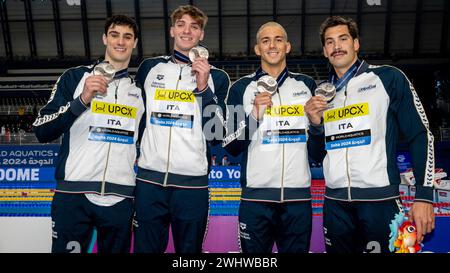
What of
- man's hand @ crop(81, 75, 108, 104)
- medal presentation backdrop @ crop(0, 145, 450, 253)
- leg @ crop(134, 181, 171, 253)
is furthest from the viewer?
medal presentation backdrop @ crop(0, 145, 450, 253)

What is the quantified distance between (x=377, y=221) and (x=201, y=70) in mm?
2000

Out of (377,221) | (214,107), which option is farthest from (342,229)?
(214,107)

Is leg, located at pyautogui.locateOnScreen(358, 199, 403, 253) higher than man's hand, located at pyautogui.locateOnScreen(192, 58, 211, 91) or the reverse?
the reverse

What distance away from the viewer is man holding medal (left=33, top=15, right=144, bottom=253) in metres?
3.58

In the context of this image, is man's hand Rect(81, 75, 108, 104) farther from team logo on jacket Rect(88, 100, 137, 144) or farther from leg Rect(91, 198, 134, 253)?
leg Rect(91, 198, 134, 253)

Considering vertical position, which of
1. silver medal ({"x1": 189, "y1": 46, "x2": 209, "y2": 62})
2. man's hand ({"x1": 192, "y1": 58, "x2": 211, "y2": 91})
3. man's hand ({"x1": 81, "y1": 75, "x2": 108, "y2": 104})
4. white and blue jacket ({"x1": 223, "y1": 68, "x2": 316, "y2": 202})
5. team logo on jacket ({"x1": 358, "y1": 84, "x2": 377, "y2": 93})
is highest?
silver medal ({"x1": 189, "y1": 46, "x2": 209, "y2": 62})

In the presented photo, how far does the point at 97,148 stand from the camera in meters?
3.71

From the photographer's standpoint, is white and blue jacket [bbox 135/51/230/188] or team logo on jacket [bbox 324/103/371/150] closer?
team logo on jacket [bbox 324/103/371/150]

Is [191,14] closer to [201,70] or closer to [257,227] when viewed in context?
[201,70]

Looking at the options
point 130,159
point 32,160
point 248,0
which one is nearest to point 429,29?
point 248,0

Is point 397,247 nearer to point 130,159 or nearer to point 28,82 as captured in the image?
point 130,159

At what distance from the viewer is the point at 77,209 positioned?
360 cm

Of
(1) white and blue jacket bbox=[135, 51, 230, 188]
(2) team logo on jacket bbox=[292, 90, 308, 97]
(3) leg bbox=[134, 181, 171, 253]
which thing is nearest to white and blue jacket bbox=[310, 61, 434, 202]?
(2) team logo on jacket bbox=[292, 90, 308, 97]

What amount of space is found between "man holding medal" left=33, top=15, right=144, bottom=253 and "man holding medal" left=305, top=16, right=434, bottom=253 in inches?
68.8
